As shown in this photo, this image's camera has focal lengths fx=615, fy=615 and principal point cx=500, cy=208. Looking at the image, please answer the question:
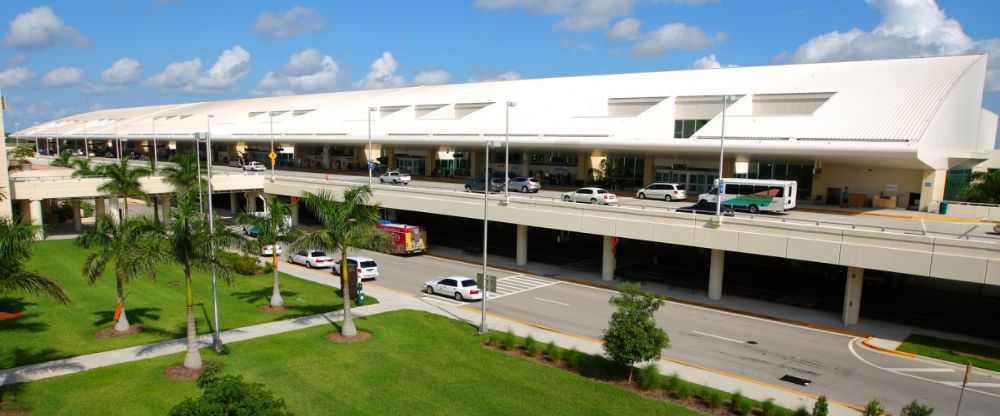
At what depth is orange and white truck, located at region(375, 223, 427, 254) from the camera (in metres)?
45.0

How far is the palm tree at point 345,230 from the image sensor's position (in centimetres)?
2395

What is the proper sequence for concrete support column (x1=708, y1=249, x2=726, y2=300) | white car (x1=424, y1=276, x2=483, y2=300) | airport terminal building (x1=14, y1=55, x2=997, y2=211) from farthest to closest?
airport terminal building (x1=14, y1=55, x2=997, y2=211)
concrete support column (x1=708, y1=249, x2=726, y2=300)
white car (x1=424, y1=276, x2=483, y2=300)

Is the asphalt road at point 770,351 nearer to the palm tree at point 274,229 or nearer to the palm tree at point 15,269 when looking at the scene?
the palm tree at point 274,229

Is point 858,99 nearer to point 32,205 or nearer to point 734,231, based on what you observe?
point 734,231

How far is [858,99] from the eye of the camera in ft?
141

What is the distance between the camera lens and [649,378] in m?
19.8

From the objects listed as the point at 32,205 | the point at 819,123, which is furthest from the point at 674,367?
the point at 32,205

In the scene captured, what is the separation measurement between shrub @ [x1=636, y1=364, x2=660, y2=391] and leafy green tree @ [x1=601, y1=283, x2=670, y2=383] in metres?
0.39

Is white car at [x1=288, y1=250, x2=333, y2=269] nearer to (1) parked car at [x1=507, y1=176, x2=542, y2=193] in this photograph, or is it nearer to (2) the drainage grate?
(1) parked car at [x1=507, y1=176, x2=542, y2=193]

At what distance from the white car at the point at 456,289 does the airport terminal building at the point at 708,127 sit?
14.6 m

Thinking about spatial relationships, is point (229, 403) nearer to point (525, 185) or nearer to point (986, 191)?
point (525, 185)

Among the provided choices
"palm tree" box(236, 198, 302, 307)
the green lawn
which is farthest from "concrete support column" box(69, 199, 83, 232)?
"palm tree" box(236, 198, 302, 307)

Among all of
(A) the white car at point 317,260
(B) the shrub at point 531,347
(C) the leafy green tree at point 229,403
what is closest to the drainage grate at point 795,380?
(B) the shrub at point 531,347

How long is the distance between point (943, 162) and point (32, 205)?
6417 centimetres
